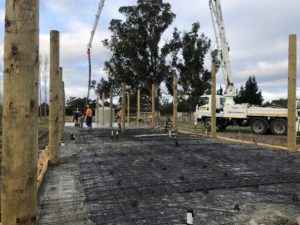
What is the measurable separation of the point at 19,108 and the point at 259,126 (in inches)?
794

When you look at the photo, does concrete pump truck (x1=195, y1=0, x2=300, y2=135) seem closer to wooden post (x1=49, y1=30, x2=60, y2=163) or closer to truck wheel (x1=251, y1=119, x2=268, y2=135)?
truck wheel (x1=251, y1=119, x2=268, y2=135)

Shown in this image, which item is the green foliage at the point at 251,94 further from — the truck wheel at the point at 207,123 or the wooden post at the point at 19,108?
the wooden post at the point at 19,108

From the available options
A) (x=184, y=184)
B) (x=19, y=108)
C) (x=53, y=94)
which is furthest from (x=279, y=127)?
(x=19, y=108)

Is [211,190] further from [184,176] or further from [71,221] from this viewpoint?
[71,221]

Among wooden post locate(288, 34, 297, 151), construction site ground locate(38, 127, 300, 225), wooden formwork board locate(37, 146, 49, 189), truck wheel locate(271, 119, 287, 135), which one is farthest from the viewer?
truck wheel locate(271, 119, 287, 135)

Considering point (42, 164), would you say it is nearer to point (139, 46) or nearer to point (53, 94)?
point (53, 94)

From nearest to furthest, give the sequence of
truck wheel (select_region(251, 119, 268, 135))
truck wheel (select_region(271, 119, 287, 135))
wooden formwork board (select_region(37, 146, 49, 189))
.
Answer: wooden formwork board (select_region(37, 146, 49, 189)) < truck wheel (select_region(271, 119, 287, 135)) < truck wheel (select_region(251, 119, 268, 135))

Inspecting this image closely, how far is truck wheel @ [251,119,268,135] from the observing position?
21.8 meters

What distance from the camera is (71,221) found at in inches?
187

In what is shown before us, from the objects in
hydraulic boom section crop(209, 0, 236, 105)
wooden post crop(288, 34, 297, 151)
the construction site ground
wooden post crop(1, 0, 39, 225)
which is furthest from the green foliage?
wooden post crop(1, 0, 39, 225)

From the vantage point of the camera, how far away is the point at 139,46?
46.8 meters

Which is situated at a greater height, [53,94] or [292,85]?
[292,85]

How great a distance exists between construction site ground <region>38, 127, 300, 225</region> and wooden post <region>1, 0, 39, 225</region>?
177 cm

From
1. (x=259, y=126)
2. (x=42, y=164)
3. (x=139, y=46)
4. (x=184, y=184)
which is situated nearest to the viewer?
(x=184, y=184)
